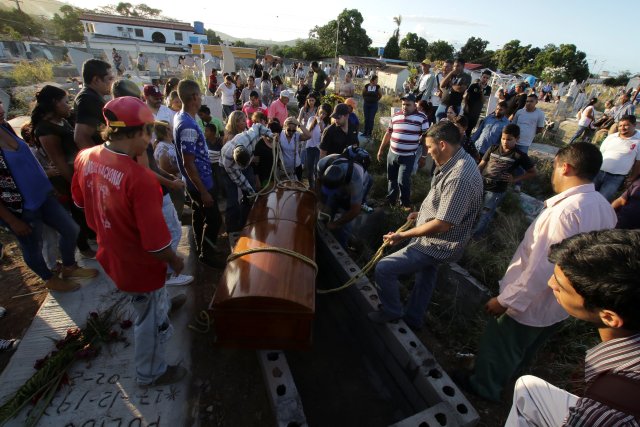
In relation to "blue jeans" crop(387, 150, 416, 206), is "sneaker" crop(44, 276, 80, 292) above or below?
below

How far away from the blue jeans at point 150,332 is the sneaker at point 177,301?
2.43 ft

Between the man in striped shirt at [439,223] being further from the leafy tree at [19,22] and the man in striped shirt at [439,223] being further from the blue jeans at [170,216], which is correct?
the leafy tree at [19,22]

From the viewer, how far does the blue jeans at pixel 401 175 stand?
4.59m

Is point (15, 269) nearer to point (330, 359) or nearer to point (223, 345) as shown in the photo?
point (223, 345)

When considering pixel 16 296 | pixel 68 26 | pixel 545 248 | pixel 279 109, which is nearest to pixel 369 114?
pixel 279 109

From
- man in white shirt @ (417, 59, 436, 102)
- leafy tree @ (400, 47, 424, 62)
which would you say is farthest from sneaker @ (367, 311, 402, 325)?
leafy tree @ (400, 47, 424, 62)

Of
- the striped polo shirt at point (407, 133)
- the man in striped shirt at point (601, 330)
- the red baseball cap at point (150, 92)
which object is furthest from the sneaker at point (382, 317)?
the red baseball cap at point (150, 92)

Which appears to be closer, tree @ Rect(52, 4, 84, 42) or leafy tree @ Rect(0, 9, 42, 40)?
leafy tree @ Rect(0, 9, 42, 40)

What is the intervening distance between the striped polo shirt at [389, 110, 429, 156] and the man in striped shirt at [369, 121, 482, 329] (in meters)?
2.15

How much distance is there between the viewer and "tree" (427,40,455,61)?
49.9 meters

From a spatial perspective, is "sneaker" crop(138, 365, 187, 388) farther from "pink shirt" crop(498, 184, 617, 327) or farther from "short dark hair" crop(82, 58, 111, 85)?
"short dark hair" crop(82, 58, 111, 85)

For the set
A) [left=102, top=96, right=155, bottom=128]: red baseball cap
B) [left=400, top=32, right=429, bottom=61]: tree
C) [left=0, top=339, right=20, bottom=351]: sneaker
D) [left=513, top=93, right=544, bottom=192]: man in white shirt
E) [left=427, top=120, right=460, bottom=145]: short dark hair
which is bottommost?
[left=0, top=339, right=20, bottom=351]: sneaker

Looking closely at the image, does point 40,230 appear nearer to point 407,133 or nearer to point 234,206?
point 234,206

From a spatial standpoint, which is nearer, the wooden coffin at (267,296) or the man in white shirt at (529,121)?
the wooden coffin at (267,296)
